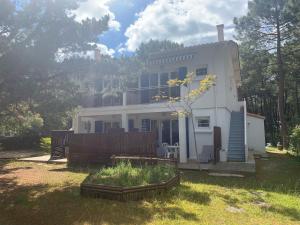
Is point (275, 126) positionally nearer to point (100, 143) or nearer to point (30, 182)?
point (100, 143)

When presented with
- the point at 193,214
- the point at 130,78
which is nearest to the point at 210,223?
the point at 193,214

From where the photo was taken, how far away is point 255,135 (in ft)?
83.9

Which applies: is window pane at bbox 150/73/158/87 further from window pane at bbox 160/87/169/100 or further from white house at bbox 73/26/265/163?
window pane at bbox 160/87/169/100

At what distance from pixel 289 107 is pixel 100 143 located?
134ft

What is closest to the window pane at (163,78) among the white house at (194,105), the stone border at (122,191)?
the white house at (194,105)

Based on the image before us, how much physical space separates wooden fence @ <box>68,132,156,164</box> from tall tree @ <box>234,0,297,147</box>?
19289mm

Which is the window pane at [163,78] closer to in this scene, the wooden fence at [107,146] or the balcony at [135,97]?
the balcony at [135,97]

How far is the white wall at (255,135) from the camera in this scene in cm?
2534

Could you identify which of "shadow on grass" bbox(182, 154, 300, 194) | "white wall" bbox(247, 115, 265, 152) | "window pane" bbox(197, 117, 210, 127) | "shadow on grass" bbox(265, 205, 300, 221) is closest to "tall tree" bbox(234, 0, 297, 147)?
"white wall" bbox(247, 115, 265, 152)

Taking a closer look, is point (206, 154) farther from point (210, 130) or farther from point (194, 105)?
point (194, 105)

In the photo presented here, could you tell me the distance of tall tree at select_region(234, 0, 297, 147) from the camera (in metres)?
29.6

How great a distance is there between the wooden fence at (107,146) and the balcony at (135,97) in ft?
10.5

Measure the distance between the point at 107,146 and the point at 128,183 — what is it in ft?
26.2

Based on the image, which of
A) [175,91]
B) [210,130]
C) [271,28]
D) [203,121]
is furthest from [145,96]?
[271,28]
